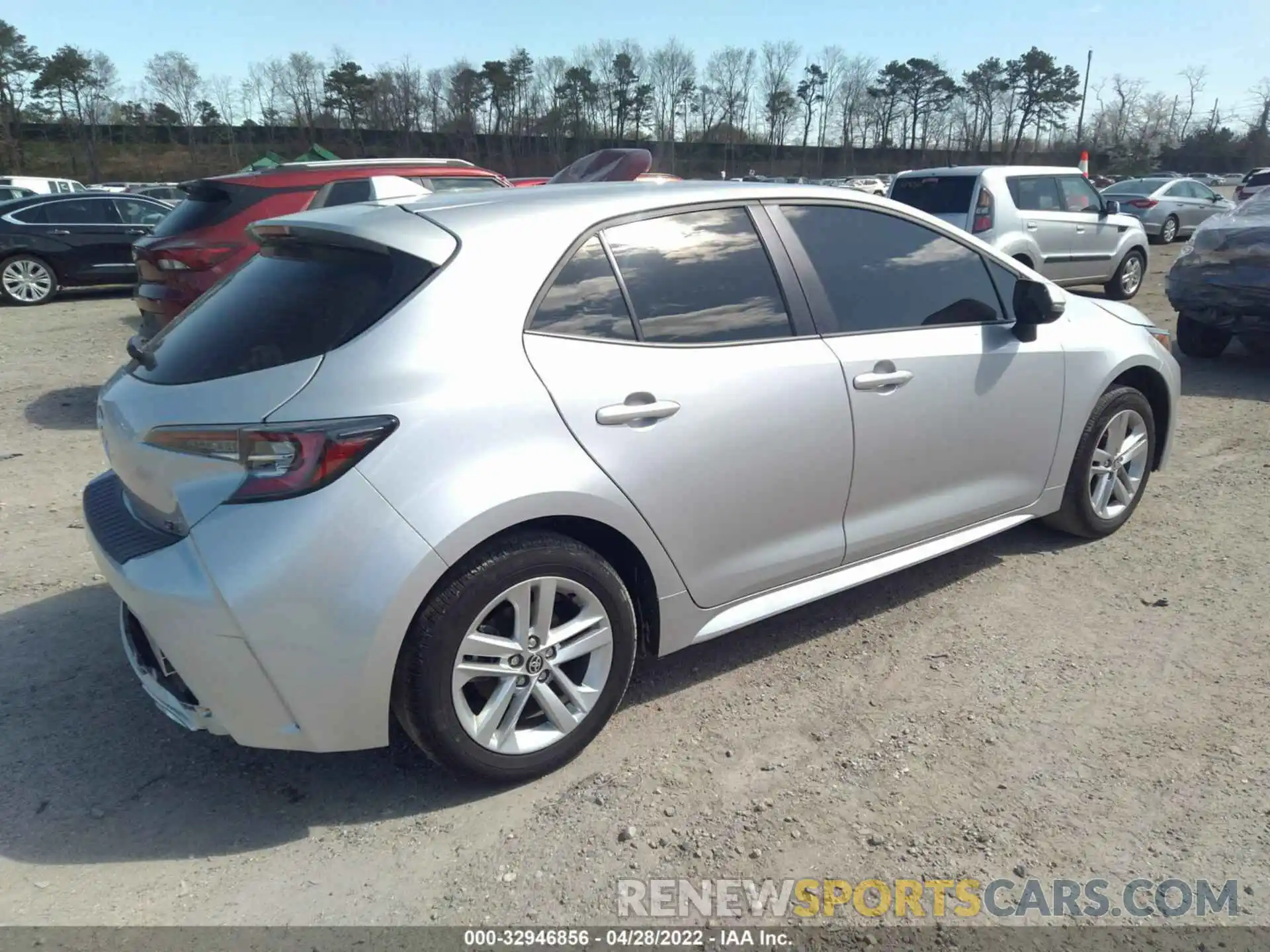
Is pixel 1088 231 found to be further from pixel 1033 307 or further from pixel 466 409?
pixel 466 409

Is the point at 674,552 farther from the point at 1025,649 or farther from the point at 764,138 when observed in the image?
the point at 764,138

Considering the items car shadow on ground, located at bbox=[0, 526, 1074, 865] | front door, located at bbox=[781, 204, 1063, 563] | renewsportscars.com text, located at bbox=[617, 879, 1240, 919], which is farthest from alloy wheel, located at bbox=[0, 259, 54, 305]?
renewsportscars.com text, located at bbox=[617, 879, 1240, 919]

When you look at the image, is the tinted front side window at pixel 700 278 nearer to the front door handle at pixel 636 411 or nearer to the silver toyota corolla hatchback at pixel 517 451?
the silver toyota corolla hatchback at pixel 517 451

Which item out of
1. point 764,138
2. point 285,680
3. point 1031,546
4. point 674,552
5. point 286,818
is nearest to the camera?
point 285,680

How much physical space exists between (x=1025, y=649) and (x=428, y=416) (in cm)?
245

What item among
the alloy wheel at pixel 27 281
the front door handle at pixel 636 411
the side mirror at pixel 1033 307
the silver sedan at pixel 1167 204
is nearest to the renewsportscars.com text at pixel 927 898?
the front door handle at pixel 636 411

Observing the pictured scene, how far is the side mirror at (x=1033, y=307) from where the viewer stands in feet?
12.8

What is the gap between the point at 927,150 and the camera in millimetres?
76938

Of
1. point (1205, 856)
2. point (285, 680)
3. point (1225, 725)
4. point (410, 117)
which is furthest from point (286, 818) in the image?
point (410, 117)

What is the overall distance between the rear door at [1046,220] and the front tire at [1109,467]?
7598 millimetres

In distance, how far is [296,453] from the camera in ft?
7.95

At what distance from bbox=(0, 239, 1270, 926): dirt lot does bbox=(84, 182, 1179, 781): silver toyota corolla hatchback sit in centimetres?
30

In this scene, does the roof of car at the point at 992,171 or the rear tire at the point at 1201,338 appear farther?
the roof of car at the point at 992,171

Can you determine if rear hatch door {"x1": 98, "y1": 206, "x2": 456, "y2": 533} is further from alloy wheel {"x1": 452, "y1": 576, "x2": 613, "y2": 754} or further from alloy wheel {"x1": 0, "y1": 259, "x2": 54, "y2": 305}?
alloy wheel {"x1": 0, "y1": 259, "x2": 54, "y2": 305}
